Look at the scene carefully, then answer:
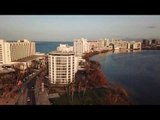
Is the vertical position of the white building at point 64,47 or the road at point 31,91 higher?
the white building at point 64,47

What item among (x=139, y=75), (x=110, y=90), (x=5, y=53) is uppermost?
(x=5, y=53)

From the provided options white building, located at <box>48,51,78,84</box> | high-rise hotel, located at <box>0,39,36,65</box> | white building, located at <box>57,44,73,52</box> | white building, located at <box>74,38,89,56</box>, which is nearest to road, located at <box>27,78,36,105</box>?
white building, located at <box>48,51,78,84</box>

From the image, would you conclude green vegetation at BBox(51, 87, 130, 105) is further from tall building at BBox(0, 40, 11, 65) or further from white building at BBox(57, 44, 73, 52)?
tall building at BBox(0, 40, 11, 65)

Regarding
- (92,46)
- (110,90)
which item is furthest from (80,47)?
(110,90)

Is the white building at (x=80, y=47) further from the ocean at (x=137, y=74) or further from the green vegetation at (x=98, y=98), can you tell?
the green vegetation at (x=98, y=98)

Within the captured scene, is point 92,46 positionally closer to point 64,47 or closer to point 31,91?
point 64,47

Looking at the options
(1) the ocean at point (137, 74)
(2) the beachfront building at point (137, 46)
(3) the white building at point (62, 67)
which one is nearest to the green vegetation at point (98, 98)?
(1) the ocean at point (137, 74)
